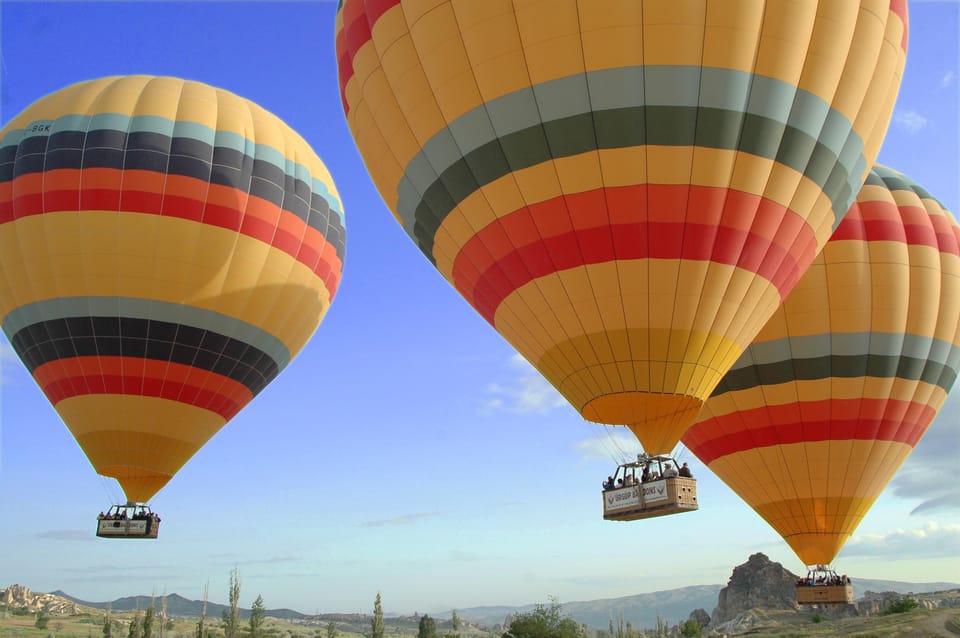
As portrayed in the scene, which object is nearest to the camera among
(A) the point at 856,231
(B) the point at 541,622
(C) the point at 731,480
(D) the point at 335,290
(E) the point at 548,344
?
(E) the point at 548,344

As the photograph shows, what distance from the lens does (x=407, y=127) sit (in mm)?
13211

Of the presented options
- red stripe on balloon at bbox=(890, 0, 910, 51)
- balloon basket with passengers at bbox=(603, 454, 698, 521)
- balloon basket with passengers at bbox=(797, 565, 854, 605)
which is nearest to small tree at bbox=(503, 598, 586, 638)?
balloon basket with passengers at bbox=(797, 565, 854, 605)

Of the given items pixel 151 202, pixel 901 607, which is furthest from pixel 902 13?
pixel 901 607

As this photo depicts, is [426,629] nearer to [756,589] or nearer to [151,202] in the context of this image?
[756,589]

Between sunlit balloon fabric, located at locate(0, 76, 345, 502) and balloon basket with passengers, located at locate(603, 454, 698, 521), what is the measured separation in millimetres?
11441

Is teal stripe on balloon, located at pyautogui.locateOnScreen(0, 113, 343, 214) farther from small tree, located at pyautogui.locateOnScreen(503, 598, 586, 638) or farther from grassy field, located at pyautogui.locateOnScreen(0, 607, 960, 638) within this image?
small tree, located at pyautogui.locateOnScreen(503, 598, 586, 638)

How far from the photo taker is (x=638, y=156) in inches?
452

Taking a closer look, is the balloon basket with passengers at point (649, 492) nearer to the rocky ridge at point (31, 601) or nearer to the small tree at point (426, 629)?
the small tree at point (426, 629)

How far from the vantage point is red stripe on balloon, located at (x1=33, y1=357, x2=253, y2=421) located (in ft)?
61.5

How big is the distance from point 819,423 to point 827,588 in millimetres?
4176

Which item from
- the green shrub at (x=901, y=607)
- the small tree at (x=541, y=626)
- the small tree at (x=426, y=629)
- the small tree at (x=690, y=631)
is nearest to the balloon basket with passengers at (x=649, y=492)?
the small tree at (x=541, y=626)

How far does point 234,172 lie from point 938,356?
57.4 ft

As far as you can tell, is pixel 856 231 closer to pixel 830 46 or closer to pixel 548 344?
pixel 830 46

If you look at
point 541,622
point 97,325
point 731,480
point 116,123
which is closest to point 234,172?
point 116,123
